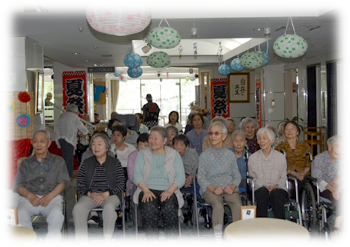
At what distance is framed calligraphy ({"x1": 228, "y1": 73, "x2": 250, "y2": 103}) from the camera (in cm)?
1328

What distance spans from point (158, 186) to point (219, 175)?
0.63 metres

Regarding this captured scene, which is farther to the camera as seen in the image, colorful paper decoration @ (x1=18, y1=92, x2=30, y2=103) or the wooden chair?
the wooden chair

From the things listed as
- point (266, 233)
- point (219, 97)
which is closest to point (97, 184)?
point (266, 233)

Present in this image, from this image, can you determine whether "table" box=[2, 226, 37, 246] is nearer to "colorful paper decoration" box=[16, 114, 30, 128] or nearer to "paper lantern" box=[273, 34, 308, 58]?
"colorful paper decoration" box=[16, 114, 30, 128]

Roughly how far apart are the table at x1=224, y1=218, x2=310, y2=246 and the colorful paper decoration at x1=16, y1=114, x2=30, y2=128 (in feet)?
13.1

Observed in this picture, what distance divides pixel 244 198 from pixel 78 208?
5.42ft

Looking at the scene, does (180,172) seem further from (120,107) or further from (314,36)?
(120,107)

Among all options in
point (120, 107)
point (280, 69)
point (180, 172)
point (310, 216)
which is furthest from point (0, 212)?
point (120, 107)

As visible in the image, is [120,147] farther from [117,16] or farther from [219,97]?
[219,97]

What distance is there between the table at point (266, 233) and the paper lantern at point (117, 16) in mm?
1824

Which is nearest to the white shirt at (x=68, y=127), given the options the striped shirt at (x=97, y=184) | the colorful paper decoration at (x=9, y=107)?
the colorful paper decoration at (x=9, y=107)

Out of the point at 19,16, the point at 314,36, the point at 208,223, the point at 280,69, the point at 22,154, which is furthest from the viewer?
the point at 280,69

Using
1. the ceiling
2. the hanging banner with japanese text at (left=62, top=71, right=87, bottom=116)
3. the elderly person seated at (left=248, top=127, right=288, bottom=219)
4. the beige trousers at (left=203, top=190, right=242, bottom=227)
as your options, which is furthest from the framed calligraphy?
the beige trousers at (left=203, top=190, right=242, bottom=227)

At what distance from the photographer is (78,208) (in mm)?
3549
